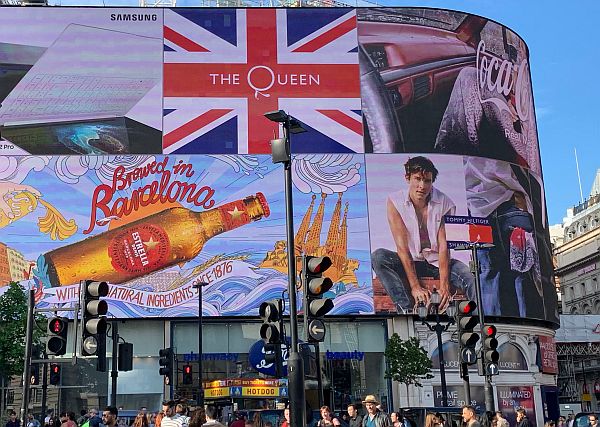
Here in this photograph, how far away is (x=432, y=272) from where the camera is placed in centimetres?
5134

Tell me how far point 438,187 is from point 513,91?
11227 mm

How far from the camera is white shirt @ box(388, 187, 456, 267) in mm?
51375

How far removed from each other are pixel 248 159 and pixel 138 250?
29.5 feet

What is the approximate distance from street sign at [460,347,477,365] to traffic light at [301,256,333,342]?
18.1 ft

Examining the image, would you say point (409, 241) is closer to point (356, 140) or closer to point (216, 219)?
point (356, 140)

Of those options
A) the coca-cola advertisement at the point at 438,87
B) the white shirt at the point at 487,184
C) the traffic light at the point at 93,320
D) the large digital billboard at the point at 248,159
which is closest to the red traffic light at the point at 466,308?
the traffic light at the point at 93,320

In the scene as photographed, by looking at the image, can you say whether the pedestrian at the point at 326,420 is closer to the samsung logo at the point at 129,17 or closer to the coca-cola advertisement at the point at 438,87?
the coca-cola advertisement at the point at 438,87

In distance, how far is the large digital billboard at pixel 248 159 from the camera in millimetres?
49969

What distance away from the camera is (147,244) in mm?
50031

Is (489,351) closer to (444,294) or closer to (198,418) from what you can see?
(198,418)

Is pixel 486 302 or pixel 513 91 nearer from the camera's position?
pixel 486 302

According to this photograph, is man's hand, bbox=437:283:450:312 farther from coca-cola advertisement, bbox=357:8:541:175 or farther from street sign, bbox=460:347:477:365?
street sign, bbox=460:347:477:365

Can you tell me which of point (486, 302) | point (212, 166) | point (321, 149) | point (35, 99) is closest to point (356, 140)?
point (321, 149)

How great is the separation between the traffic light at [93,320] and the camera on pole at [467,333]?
8547 mm
